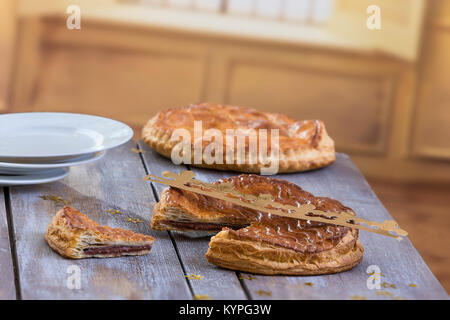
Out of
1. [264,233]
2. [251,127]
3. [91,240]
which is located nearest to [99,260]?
[91,240]

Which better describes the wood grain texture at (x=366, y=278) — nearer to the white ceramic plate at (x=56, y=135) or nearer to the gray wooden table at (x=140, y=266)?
the gray wooden table at (x=140, y=266)

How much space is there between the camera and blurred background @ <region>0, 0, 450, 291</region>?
5.04 metres

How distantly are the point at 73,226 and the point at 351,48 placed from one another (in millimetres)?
3928

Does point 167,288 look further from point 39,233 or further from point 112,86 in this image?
point 112,86

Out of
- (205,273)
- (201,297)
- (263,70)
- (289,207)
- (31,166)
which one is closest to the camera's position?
(201,297)

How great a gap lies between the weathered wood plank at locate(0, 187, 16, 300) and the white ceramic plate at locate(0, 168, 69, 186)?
0.12 meters

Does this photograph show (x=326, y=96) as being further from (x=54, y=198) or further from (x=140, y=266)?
(x=140, y=266)

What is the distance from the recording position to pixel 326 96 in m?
5.22

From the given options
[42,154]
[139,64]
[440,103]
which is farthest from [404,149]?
[42,154]

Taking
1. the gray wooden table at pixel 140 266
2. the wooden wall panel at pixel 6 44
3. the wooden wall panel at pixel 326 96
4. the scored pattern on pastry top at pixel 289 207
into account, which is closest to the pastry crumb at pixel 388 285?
the gray wooden table at pixel 140 266

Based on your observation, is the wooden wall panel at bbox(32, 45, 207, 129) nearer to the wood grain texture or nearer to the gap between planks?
the wood grain texture

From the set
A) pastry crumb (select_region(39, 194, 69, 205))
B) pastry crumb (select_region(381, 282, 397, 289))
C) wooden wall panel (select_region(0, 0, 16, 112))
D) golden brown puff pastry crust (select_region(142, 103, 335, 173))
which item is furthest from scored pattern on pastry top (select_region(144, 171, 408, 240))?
wooden wall panel (select_region(0, 0, 16, 112))

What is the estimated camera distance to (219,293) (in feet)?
4.48

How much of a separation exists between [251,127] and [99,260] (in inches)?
39.3
